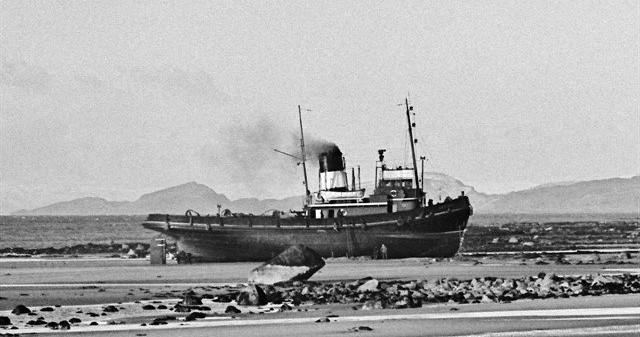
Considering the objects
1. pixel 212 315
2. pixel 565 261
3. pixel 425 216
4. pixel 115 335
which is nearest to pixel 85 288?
pixel 212 315

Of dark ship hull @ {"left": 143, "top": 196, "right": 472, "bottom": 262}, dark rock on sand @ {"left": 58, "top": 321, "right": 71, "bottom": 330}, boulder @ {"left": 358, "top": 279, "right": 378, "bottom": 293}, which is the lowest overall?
dark rock on sand @ {"left": 58, "top": 321, "right": 71, "bottom": 330}

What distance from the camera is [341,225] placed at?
6738cm

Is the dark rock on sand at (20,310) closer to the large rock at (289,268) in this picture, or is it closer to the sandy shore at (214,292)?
the sandy shore at (214,292)

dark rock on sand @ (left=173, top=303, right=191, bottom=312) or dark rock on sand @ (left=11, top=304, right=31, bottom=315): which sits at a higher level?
dark rock on sand @ (left=11, top=304, right=31, bottom=315)

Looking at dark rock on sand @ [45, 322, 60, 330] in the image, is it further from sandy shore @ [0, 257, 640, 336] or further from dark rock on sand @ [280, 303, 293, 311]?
dark rock on sand @ [280, 303, 293, 311]

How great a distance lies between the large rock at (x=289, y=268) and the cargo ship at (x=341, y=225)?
24134 millimetres

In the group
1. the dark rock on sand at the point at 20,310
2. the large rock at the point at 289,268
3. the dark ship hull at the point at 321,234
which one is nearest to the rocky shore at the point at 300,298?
the dark rock on sand at the point at 20,310

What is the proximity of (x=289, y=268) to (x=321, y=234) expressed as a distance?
25.1m

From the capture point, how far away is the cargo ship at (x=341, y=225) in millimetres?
67562

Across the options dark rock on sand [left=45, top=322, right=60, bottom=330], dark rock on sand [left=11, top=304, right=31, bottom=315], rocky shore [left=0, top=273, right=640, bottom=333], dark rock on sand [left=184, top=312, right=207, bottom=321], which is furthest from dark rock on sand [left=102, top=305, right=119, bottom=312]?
dark rock on sand [left=45, top=322, right=60, bottom=330]

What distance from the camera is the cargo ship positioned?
67.6 metres

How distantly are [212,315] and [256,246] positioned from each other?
1450 inches

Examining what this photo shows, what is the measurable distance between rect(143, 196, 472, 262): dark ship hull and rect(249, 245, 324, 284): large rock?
78.6 ft

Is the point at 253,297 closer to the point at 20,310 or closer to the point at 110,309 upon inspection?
the point at 110,309
